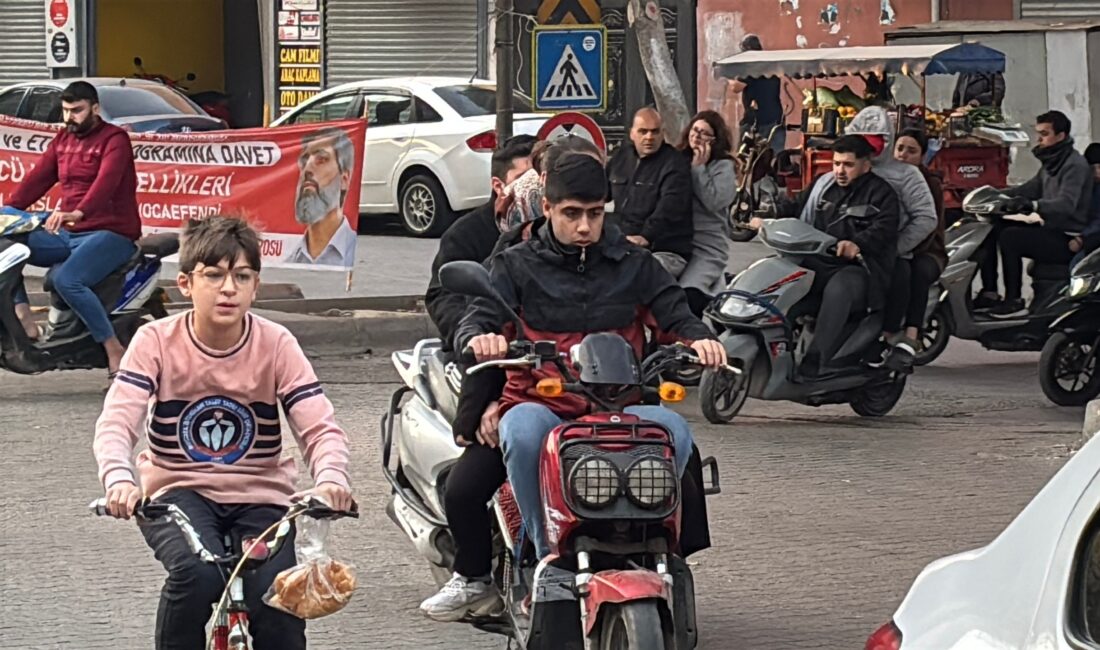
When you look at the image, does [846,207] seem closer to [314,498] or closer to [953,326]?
[953,326]

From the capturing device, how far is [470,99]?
2056 cm

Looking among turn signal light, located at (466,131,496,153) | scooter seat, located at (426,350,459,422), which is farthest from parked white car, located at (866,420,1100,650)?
turn signal light, located at (466,131,496,153)

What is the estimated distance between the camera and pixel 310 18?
28031 mm

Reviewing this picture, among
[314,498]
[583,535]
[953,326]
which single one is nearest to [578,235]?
[583,535]

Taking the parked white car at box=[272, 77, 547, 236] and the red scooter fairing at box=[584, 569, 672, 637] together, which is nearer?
the red scooter fairing at box=[584, 569, 672, 637]

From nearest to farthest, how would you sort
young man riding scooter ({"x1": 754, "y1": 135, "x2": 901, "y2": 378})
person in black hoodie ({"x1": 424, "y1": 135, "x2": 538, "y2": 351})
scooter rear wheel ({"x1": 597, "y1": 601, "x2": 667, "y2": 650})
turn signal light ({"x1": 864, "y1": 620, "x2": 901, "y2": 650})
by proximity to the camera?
turn signal light ({"x1": 864, "y1": 620, "x2": 901, "y2": 650}) < scooter rear wheel ({"x1": 597, "y1": 601, "x2": 667, "y2": 650}) < person in black hoodie ({"x1": 424, "y1": 135, "x2": 538, "y2": 351}) < young man riding scooter ({"x1": 754, "y1": 135, "x2": 901, "y2": 378})

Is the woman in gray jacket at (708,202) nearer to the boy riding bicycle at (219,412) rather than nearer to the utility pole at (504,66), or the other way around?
the utility pole at (504,66)

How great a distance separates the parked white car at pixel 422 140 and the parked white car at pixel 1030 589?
51.8ft

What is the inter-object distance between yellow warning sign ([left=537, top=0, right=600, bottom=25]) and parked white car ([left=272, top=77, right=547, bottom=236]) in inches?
144

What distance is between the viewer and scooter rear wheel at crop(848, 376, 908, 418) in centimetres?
1117

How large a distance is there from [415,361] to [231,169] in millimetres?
8255

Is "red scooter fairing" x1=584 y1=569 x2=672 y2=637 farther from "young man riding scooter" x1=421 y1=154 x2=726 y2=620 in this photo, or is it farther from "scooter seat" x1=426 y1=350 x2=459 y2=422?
"scooter seat" x1=426 y1=350 x2=459 y2=422

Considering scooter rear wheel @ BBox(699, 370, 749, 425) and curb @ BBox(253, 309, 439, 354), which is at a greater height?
curb @ BBox(253, 309, 439, 354)

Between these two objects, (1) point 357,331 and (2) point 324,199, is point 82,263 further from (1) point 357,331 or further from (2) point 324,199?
(2) point 324,199
